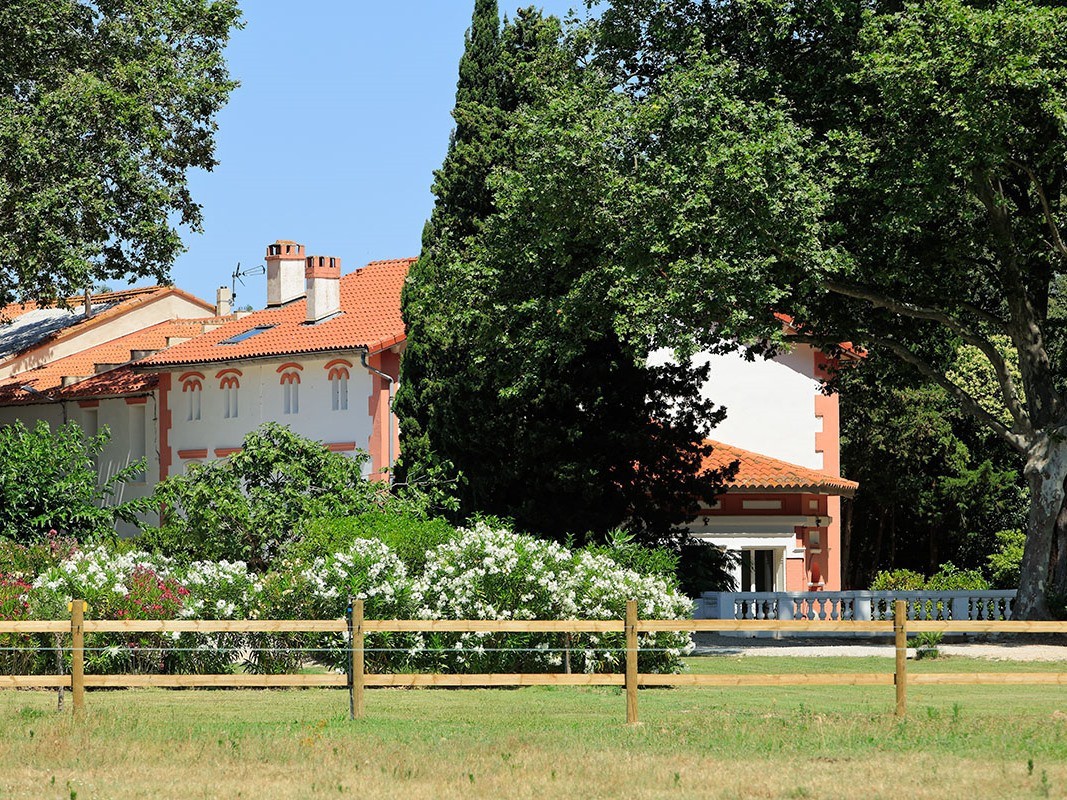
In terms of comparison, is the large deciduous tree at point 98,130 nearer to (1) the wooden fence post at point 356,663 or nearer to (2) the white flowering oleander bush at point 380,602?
(2) the white flowering oleander bush at point 380,602

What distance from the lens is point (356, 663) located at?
1806 centimetres

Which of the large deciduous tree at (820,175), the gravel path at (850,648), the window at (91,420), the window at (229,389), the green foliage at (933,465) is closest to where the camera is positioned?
the large deciduous tree at (820,175)

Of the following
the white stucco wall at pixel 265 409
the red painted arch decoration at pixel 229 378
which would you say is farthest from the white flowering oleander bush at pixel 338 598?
the red painted arch decoration at pixel 229 378

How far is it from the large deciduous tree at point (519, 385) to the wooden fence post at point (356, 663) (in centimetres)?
1367

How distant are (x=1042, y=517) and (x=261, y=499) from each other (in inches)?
599

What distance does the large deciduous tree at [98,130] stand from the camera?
121 ft

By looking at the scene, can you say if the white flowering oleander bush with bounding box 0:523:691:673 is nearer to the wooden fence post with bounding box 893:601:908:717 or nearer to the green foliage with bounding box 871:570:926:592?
the wooden fence post with bounding box 893:601:908:717

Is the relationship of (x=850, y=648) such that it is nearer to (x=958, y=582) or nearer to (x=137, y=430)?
(x=958, y=582)

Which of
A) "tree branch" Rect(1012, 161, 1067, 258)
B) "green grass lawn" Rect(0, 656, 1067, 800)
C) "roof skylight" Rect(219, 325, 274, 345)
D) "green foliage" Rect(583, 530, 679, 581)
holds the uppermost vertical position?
"roof skylight" Rect(219, 325, 274, 345)

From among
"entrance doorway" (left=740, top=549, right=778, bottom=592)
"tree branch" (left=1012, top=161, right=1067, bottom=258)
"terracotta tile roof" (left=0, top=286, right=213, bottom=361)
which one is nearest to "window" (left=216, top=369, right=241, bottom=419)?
"terracotta tile roof" (left=0, top=286, right=213, bottom=361)

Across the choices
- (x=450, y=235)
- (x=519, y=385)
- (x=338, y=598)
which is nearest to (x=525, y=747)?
(x=338, y=598)

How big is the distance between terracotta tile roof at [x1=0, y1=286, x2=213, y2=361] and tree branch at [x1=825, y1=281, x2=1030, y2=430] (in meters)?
39.3

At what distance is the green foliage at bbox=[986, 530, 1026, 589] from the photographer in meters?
49.2

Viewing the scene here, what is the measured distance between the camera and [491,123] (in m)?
38.1
